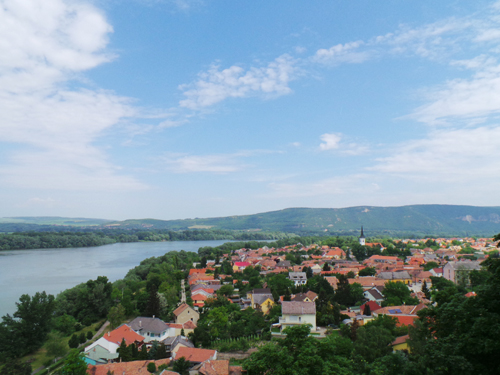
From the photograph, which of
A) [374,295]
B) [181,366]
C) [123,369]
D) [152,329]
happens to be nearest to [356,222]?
[374,295]

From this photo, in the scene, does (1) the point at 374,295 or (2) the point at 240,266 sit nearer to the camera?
(1) the point at 374,295

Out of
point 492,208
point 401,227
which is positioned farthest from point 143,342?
point 492,208

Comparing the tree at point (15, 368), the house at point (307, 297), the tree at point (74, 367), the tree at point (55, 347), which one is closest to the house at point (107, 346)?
the tree at point (55, 347)

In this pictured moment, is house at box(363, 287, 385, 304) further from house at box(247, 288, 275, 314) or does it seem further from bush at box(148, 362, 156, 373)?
bush at box(148, 362, 156, 373)

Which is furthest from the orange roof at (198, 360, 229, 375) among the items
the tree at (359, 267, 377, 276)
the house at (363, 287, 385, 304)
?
the tree at (359, 267, 377, 276)

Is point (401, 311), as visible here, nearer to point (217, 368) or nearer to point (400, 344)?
point (400, 344)

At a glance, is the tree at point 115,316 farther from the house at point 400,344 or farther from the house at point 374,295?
the house at point 374,295

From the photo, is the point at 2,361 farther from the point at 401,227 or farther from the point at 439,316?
the point at 401,227
